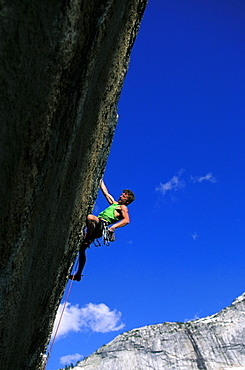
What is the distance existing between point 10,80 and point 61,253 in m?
2.82

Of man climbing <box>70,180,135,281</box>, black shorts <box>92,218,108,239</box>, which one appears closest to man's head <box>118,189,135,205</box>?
man climbing <box>70,180,135,281</box>

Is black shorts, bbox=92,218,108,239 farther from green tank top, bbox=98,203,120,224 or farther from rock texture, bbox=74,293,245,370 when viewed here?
rock texture, bbox=74,293,245,370

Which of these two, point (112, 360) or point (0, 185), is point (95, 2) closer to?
point (0, 185)

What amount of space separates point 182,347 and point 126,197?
217ft

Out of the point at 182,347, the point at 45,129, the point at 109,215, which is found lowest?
the point at 45,129

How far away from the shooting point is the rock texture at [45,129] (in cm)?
173

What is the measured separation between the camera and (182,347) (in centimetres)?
6331

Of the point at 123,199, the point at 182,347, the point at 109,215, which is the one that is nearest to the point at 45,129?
the point at 109,215

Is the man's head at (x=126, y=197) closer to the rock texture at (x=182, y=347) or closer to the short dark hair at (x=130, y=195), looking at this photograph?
the short dark hair at (x=130, y=195)

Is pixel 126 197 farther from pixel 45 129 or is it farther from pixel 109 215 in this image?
pixel 45 129

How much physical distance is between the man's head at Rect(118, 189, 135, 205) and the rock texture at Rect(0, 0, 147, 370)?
1582 mm

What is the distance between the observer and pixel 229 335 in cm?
6259

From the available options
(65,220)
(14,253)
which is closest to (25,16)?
(14,253)

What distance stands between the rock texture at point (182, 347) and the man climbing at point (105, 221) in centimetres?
6352
